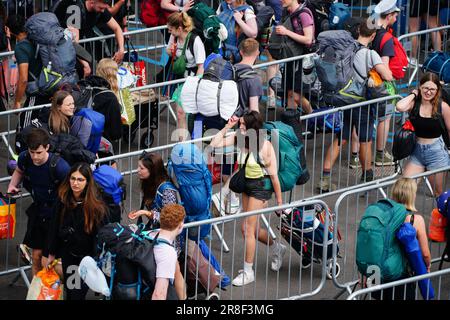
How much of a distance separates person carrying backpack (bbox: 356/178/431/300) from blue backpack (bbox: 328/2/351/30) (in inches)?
193

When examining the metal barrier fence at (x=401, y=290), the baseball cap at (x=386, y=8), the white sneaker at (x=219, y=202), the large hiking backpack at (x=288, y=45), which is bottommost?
the white sneaker at (x=219, y=202)

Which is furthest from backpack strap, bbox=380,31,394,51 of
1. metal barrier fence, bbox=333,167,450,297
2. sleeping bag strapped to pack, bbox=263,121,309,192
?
sleeping bag strapped to pack, bbox=263,121,309,192

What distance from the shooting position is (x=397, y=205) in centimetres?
1169

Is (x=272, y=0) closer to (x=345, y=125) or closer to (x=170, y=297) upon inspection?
(x=345, y=125)

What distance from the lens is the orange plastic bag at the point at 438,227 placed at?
40.2ft

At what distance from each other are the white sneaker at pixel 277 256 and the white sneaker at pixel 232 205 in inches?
35.5

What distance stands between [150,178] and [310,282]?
6.34 ft

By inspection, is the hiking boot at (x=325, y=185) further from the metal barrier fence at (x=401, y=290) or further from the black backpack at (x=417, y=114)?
the metal barrier fence at (x=401, y=290)

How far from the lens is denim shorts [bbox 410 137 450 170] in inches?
542

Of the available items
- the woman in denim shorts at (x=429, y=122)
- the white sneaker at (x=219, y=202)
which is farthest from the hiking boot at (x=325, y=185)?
the white sneaker at (x=219, y=202)

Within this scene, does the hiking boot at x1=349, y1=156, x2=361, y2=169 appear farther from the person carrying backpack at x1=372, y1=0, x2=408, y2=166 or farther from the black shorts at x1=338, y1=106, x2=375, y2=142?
the black shorts at x1=338, y1=106, x2=375, y2=142

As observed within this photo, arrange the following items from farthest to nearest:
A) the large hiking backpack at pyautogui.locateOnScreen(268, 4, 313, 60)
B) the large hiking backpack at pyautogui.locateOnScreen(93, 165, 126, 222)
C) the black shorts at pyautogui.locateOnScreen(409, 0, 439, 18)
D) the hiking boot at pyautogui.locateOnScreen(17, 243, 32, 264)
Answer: the black shorts at pyautogui.locateOnScreen(409, 0, 439, 18)
the large hiking backpack at pyautogui.locateOnScreen(268, 4, 313, 60)
the hiking boot at pyautogui.locateOnScreen(17, 243, 32, 264)
the large hiking backpack at pyautogui.locateOnScreen(93, 165, 126, 222)
